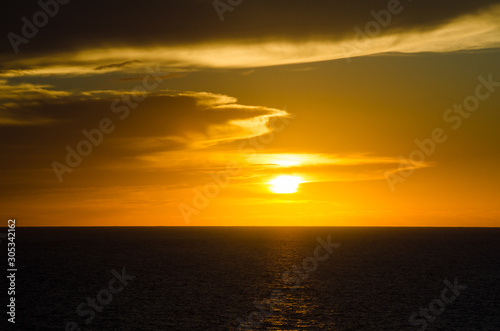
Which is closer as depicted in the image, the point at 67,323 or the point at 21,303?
the point at 67,323

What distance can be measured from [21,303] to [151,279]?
3178cm

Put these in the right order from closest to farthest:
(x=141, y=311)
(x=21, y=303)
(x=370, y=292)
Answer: (x=141, y=311)
(x=21, y=303)
(x=370, y=292)

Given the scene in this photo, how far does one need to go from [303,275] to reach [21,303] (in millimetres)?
55244

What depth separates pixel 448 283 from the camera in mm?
98500

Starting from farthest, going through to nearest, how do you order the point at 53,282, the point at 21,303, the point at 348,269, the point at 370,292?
the point at 348,269
the point at 53,282
the point at 370,292
the point at 21,303

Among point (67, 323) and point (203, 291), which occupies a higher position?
point (203, 291)

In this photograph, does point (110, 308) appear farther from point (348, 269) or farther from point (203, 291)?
point (348, 269)

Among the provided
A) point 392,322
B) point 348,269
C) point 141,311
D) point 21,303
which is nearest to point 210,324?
point 141,311

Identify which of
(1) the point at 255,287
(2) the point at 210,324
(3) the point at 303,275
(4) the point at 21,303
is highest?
(3) the point at 303,275

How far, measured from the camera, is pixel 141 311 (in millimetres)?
67812

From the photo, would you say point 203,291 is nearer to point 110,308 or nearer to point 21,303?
point 110,308

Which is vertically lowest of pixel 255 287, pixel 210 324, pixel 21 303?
pixel 210 324

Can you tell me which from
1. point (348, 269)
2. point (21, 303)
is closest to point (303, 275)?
point (348, 269)

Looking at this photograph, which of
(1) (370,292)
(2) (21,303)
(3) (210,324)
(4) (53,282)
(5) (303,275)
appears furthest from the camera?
(5) (303,275)
